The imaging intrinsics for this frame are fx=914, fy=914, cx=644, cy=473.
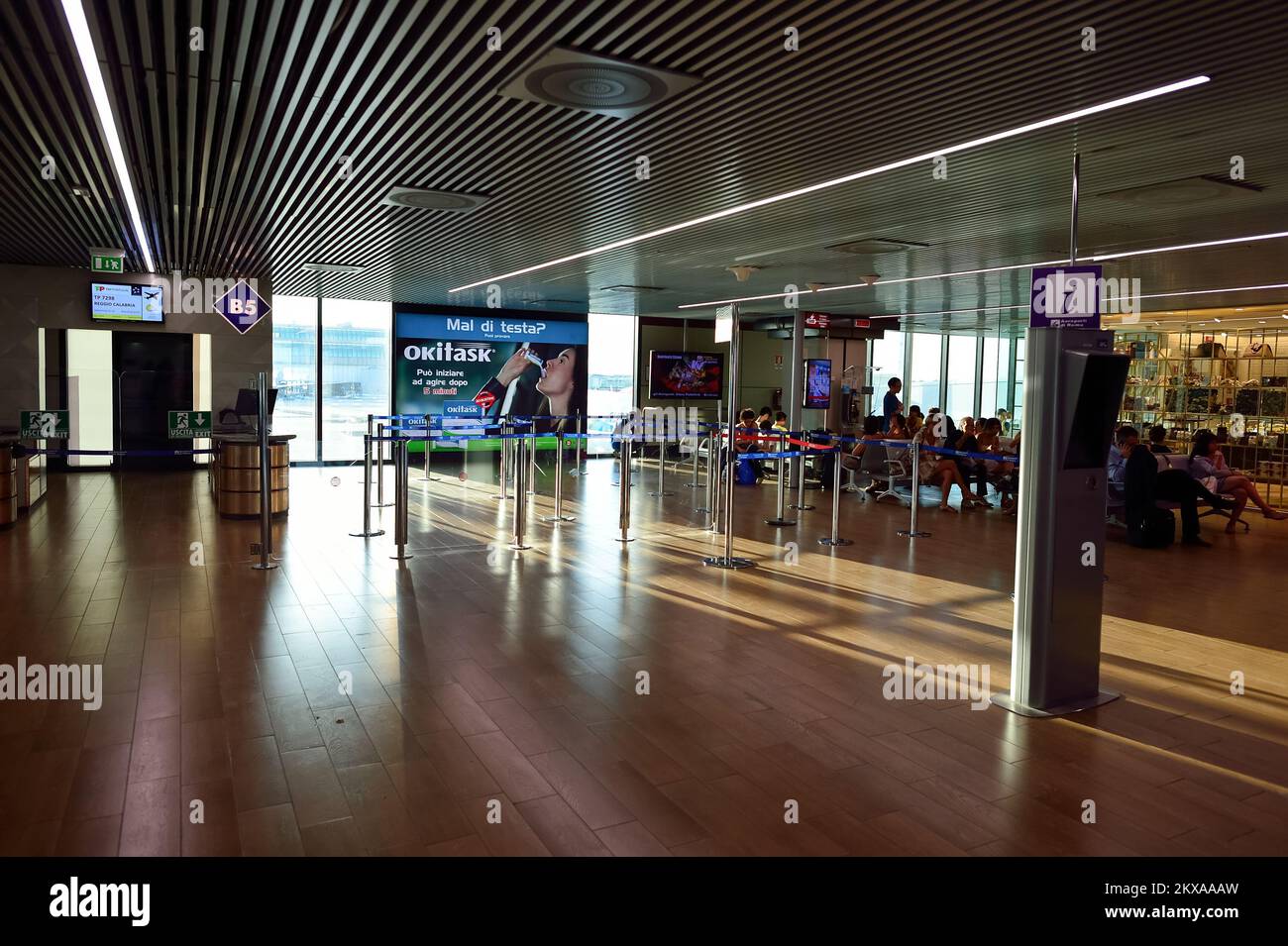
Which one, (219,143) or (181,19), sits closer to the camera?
(181,19)

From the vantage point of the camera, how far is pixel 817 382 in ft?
55.2

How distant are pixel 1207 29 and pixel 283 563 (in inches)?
272

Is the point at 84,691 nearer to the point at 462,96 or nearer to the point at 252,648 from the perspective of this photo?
the point at 252,648

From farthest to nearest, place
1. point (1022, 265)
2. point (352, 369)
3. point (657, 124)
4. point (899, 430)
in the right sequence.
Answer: point (352, 369), point (899, 430), point (1022, 265), point (657, 124)

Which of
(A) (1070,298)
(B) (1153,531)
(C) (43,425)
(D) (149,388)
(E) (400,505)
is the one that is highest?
(A) (1070,298)

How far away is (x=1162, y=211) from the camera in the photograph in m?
7.51

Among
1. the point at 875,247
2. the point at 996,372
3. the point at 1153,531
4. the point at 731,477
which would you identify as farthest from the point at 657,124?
the point at 996,372

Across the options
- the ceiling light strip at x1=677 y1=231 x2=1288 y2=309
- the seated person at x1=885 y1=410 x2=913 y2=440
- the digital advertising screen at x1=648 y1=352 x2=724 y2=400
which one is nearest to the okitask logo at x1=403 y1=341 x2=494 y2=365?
the digital advertising screen at x1=648 y1=352 x2=724 y2=400

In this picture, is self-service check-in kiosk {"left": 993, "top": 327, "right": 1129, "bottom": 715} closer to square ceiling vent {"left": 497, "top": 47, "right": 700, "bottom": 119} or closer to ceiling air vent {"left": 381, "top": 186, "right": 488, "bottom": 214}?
square ceiling vent {"left": 497, "top": 47, "right": 700, "bottom": 119}

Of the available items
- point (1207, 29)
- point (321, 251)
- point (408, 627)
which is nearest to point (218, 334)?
point (321, 251)

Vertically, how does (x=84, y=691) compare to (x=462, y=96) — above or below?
below

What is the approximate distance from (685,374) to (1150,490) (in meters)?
11.8

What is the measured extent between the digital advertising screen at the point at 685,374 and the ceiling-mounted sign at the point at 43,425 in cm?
1205

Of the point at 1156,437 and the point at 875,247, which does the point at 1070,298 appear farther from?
the point at 1156,437
